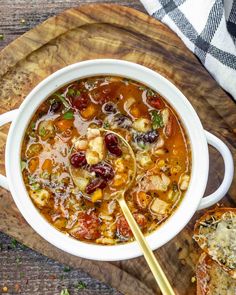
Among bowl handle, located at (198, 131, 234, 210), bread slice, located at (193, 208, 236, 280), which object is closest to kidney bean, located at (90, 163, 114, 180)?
bowl handle, located at (198, 131, 234, 210)

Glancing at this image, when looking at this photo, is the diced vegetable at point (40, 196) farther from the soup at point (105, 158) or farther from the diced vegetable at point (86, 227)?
the diced vegetable at point (86, 227)

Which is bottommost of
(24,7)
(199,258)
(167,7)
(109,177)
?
(199,258)

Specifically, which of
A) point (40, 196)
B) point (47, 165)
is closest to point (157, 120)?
point (47, 165)

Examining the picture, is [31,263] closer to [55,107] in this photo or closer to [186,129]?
[55,107]

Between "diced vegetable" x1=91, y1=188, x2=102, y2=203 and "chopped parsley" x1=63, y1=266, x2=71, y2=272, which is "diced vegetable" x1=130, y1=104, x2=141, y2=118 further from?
"chopped parsley" x1=63, y1=266, x2=71, y2=272

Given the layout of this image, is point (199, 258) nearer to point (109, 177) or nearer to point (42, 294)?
point (109, 177)

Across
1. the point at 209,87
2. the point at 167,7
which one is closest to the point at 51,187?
the point at 209,87

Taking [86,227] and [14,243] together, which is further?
[14,243]
